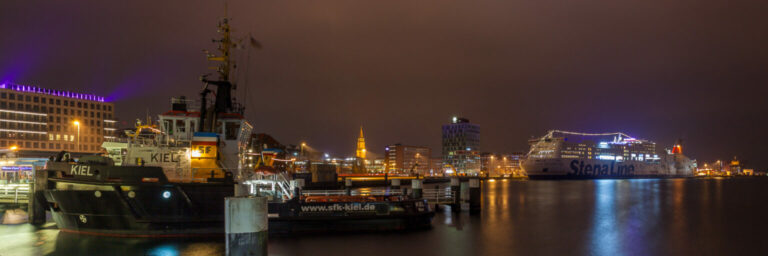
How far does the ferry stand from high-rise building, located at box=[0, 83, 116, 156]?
99.7 metres

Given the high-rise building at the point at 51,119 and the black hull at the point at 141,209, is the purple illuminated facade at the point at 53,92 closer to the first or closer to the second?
the high-rise building at the point at 51,119

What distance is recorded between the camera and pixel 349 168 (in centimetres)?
14150

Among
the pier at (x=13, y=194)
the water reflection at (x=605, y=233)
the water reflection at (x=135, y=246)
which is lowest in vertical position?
the water reflection at (x=605, y=233)

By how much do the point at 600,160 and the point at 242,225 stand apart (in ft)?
454

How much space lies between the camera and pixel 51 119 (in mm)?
102062

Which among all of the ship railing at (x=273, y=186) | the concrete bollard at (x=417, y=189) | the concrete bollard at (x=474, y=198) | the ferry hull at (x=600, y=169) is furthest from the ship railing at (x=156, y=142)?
the ferry hull at (x=600, y=169)

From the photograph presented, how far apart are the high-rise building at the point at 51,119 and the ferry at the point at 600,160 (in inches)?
3925

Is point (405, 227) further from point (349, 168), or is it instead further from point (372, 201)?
point (349, 168)

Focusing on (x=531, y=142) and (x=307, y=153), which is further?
(x=531, y=142)

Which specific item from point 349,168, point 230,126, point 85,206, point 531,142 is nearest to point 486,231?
point 230,126

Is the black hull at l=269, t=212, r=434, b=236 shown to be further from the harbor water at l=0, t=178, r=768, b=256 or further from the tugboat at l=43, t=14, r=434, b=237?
the harbor water at l=0, t=178, r=768, b=256

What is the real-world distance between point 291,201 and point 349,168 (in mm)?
120944

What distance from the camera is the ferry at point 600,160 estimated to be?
12294cm

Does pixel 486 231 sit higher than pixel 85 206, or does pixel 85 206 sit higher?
pixel 85 206
